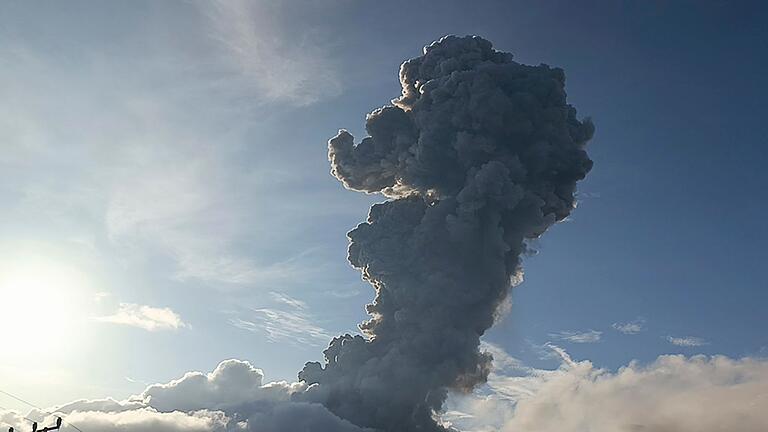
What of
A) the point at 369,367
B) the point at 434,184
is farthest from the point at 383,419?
the point at 434,184

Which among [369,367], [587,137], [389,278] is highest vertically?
[587,137]

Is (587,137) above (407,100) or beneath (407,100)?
beneath

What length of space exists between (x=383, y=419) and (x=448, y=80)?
162 feet

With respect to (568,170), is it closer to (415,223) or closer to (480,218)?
(480,218)

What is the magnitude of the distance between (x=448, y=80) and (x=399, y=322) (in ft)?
111

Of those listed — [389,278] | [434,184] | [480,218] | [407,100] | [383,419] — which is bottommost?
[383,419]

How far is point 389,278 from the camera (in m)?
91.4

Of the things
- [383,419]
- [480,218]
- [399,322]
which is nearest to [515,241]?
[480,218]

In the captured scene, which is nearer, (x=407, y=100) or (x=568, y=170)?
(x=568, y=170)

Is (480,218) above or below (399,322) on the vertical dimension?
above

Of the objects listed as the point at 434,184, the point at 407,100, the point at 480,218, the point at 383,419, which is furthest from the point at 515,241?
the point at 383,419

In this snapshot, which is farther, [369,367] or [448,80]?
[369,367]

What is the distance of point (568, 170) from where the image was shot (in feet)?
294

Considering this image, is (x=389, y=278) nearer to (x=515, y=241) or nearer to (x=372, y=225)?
(x=372, y=225)
